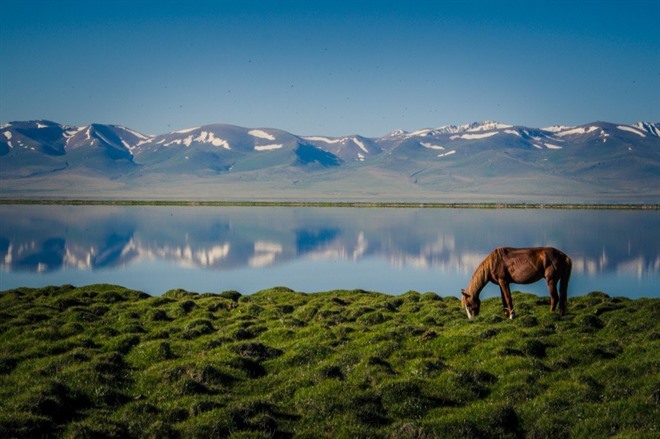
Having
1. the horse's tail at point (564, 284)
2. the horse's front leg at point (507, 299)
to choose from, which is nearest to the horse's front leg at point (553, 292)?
the horse's tail at point (564, 284)

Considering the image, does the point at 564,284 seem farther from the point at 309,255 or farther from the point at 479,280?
the point at 309,255

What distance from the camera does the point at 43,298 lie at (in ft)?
114

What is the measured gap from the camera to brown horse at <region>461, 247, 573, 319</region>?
77.9 feet

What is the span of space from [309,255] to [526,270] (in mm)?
52189

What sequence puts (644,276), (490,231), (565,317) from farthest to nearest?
1. (490,231)
2. (644,276)
3. (565,317)

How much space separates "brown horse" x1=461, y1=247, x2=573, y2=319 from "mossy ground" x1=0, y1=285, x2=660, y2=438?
3.54 ft

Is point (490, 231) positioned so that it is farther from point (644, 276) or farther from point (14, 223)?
point (14, 223)

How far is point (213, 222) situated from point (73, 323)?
107360mm

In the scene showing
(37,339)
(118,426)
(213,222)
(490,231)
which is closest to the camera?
(118,426)

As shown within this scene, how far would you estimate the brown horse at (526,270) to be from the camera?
77.9 feet

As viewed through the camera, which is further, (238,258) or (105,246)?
(105,246)

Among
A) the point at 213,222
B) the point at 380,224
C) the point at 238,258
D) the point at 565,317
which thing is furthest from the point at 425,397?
the point at 213,222

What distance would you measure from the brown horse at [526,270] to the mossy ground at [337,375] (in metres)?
1.08

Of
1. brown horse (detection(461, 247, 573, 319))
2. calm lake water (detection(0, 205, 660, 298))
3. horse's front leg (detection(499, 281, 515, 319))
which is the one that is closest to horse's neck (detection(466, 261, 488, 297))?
brown horse (detection(461, 247, 573, 319))
